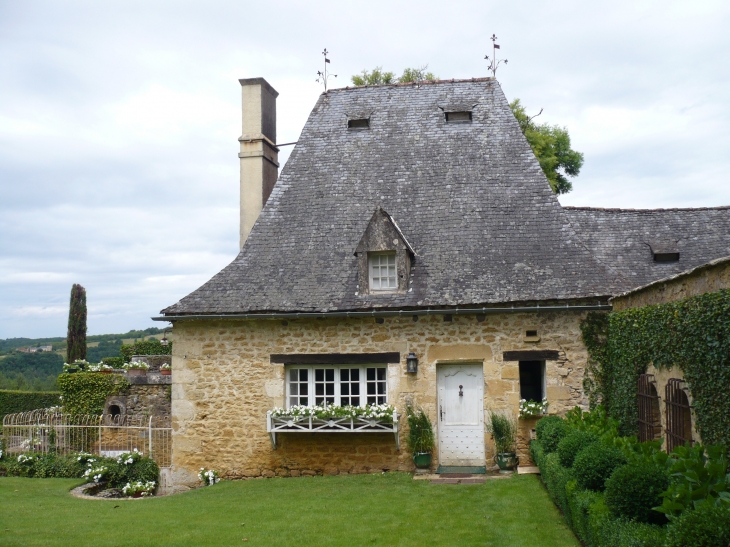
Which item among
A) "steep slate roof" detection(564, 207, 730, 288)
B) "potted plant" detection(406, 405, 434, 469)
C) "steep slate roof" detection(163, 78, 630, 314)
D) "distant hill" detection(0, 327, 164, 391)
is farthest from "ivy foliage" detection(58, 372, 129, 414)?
"distant hill" detection(0, 327, 164, 391)

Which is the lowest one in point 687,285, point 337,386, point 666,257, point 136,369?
point 337,386

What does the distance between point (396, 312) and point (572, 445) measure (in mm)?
4753

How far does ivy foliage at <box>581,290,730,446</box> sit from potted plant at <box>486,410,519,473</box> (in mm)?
1554

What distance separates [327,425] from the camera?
40.6 ft

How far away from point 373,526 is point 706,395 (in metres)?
4.23

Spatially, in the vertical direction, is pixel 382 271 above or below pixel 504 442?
above

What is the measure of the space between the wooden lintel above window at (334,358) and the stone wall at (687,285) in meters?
4.37

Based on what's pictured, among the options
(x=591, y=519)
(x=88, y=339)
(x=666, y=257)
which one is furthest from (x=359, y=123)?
(x=88, y=339)

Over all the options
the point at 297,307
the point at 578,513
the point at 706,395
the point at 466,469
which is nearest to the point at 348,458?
the point at 466,469

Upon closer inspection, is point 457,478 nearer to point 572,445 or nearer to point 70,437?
point 572,445

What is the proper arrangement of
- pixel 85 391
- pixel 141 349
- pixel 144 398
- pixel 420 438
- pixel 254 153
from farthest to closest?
1. pixel 141 349
2. pixel 144 398
3. pixel 85 391
4. pixel 254 153
5. pixel 420 438

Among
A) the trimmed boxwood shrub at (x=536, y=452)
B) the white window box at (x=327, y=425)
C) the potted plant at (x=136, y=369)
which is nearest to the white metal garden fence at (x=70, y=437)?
the potted plant at (x=136, y=369)

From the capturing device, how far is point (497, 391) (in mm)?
12453

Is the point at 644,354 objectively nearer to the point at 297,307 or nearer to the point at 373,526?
the point at 373,526
